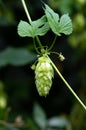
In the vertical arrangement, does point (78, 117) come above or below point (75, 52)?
below

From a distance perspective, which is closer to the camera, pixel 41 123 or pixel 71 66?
pixel 41 123

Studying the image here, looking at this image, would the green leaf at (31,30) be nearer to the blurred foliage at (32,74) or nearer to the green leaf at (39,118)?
the blurred foliage at (32,74)

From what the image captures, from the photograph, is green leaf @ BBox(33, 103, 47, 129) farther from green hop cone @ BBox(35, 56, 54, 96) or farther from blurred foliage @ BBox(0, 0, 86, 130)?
green hop cone @ BBox(35, 56, 54, 96)

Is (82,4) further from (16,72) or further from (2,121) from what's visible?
(2,121)

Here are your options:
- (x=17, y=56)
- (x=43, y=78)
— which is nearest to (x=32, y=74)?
(x=17, y=56)

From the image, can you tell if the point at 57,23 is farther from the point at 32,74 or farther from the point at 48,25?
the point at 32,74

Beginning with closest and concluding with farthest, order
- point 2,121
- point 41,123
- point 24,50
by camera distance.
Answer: point 2,121 < point 24,50 < point 41,123

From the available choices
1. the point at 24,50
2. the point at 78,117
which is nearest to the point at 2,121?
the point at 24,50

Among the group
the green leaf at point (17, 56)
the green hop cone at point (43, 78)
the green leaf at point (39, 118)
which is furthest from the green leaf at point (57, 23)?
the green leaf at point (39, 118)
